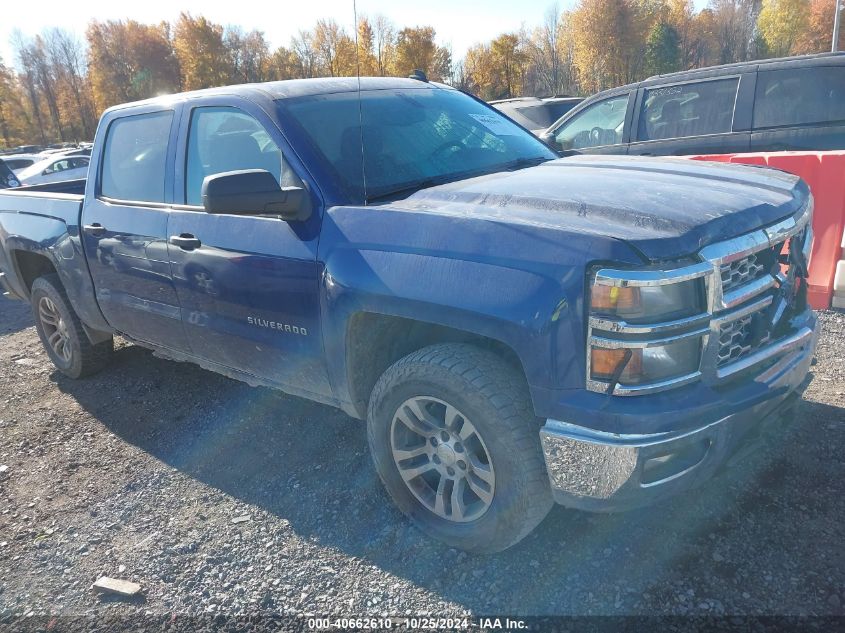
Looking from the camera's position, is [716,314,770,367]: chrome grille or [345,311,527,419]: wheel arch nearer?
[716,314,770,367]: chrome grille

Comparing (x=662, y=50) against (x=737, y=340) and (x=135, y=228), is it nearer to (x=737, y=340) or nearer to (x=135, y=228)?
(x=135, y=228)

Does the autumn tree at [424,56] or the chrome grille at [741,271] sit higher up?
the autumn tree at [424,56]

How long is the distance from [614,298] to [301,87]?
2.11 metres

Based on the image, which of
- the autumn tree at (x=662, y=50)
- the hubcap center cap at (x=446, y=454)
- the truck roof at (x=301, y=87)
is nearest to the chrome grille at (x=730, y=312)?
the hubcap center cap at (x=446, y=454)

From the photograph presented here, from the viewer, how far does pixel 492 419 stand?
2.35 meters

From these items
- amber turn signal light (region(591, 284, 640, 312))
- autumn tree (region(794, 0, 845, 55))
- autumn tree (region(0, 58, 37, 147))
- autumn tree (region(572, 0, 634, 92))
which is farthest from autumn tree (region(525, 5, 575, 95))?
amber turn signal light (region(591, 284, 640, 312))

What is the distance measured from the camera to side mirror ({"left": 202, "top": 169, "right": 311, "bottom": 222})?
2.68m

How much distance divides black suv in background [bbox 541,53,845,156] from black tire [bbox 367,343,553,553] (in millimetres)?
3248

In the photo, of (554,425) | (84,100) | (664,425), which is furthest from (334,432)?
(84,100)

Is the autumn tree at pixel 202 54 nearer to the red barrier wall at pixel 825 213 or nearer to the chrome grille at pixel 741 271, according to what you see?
the red barrier wall at pixel 825 213

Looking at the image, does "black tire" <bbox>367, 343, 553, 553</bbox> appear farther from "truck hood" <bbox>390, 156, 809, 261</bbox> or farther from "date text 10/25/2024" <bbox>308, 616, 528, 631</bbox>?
"truck hood" <bbox>390, 156, 809, 261</bbox>

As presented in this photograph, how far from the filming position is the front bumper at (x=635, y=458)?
212cm

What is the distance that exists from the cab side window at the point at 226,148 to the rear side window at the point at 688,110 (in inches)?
193

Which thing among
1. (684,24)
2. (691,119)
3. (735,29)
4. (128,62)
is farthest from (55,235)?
(684,24)
